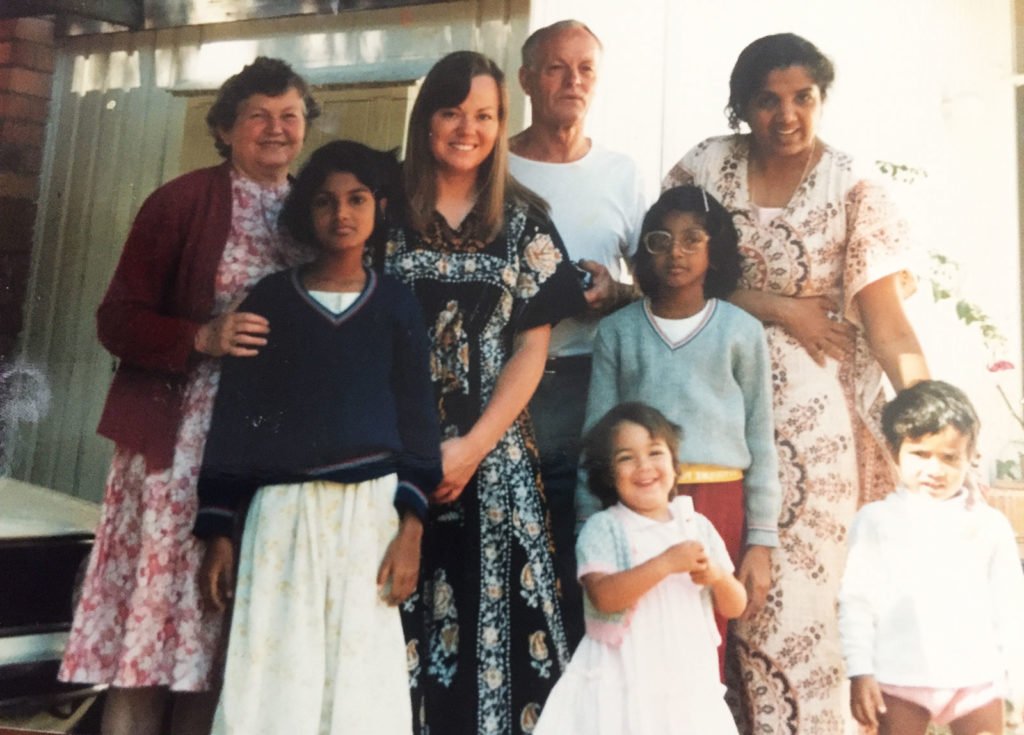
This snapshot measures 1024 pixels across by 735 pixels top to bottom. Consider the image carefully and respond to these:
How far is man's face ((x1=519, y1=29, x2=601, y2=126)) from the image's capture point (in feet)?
6.79

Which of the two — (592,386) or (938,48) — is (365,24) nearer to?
(592,386)

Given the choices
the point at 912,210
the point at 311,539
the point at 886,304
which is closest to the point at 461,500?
the point at 311,539

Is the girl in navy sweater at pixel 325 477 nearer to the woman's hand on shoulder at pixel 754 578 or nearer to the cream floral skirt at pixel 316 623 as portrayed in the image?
the cream floral skirt at pixel 316 623

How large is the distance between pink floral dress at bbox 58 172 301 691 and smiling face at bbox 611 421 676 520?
2.38 feet

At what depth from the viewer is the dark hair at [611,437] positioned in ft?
6.27

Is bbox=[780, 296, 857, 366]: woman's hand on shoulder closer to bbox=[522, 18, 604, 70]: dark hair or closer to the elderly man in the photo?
the elderly man

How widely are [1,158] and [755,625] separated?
1.93m

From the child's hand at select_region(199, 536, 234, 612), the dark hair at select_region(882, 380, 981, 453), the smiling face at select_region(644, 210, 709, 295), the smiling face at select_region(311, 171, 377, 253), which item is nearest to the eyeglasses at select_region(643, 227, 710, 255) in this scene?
the smiling face at select_region(644, 210, 709, 295)

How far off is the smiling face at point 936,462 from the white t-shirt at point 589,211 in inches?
24.4

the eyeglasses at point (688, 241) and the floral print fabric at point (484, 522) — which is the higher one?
the eyeglasses at point (688, 241)

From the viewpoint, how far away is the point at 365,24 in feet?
7.44

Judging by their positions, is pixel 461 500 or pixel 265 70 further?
pixel 265 70

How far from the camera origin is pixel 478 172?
2037 mm

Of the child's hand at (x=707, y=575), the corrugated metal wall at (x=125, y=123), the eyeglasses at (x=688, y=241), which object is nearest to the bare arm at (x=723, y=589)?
the child's hand at (x=707, y=575)
